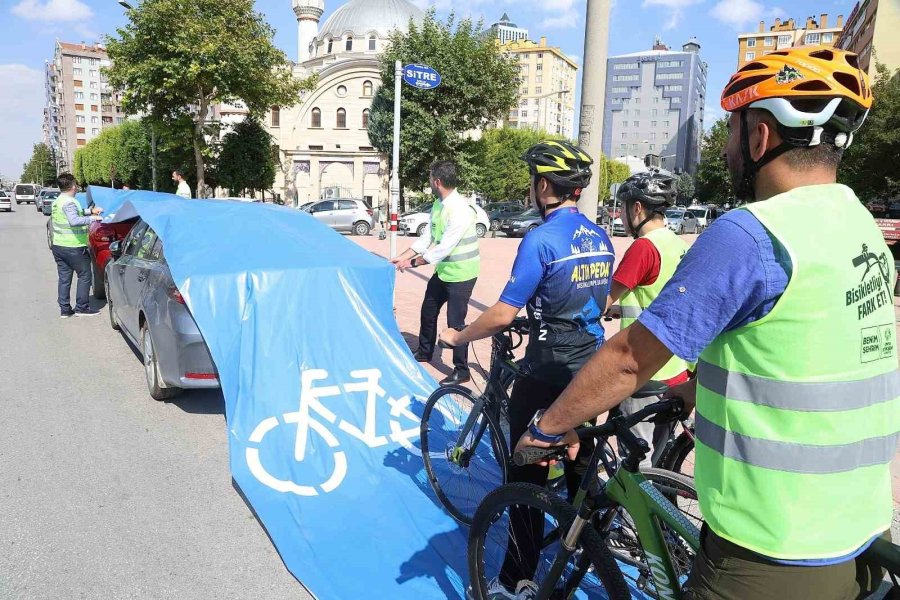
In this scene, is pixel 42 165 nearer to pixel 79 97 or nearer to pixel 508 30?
pixel 79 97

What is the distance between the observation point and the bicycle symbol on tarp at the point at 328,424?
160 inches

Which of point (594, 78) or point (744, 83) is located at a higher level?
point (594, 78)

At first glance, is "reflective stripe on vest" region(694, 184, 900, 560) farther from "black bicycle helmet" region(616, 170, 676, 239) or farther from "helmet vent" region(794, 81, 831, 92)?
"black bicycle helmet" region(616, 170, 676, 239)

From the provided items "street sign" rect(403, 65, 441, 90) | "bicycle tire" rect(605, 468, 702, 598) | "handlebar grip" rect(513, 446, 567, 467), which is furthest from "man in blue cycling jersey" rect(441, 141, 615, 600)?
"street sign" rect(403, 65, 441, 90)

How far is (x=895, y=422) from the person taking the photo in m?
1.51

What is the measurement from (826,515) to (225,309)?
419 cm

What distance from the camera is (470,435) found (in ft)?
11.7

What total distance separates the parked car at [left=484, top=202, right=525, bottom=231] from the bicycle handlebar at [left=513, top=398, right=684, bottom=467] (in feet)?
104

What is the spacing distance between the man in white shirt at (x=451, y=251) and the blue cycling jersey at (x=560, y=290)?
3127 millimetres

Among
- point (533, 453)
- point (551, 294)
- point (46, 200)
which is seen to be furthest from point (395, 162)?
point (46, 200)

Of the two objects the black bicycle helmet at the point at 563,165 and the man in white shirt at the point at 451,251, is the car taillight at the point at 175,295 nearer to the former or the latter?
the man in white shirt at the point at 451,251

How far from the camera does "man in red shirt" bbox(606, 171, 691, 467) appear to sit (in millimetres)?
3418

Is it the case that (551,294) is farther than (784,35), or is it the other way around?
(784,35)

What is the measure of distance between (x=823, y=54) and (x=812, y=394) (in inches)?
33.0
